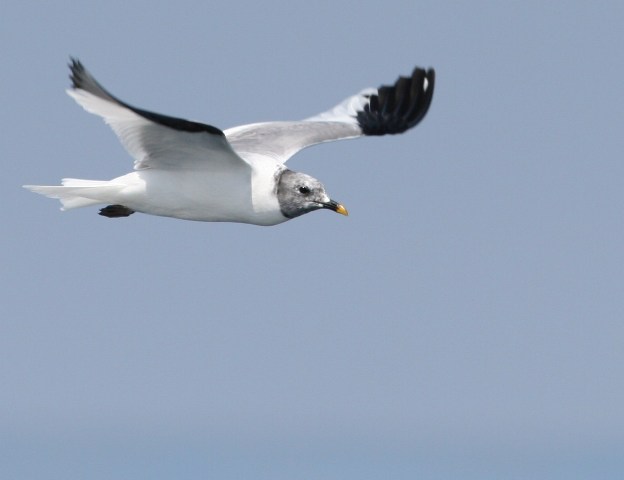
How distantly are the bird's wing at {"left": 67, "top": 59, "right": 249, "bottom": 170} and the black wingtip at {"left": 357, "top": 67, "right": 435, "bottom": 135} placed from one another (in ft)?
12.6

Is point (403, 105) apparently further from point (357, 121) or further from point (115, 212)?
point (115, 212)

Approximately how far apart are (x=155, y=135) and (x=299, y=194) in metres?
1.71

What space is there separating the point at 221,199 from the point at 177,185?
53 cm

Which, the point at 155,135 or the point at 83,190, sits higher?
the point at 155,135

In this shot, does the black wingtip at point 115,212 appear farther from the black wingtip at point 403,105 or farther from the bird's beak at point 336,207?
the black wingtip at point 403,105

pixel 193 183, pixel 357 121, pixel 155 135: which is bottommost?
pixel 193 183

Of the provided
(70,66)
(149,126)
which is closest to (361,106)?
(149,126)

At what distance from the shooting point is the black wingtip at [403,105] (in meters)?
17.9

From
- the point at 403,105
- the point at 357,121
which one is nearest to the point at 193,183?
the point at 357,121

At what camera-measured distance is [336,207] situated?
14.9 meters

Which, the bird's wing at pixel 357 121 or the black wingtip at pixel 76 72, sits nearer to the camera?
the black wingtip at pixel 76 72

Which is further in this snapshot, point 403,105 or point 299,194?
point 403,105

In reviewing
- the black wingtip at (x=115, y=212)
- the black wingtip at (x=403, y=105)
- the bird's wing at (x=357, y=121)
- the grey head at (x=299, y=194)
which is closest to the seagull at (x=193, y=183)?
the grey head at (x=299, y=194)

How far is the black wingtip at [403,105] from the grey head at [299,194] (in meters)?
3.18
